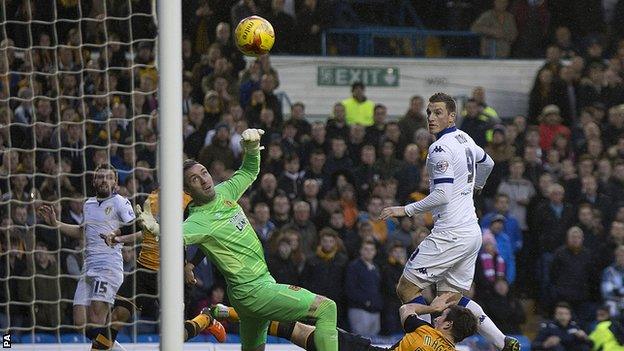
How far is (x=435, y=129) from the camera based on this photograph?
11398 millimetres

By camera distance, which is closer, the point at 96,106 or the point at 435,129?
the point at 435,129

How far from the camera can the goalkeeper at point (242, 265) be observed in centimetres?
1102

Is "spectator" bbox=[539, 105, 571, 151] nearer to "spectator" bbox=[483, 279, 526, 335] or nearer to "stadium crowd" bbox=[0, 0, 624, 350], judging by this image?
"stadium crowd" bbox=[0, 0, 624, 350]

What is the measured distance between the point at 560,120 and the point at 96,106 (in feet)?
22.4

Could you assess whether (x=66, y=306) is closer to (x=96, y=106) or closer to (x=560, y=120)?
(x=96, y=106)

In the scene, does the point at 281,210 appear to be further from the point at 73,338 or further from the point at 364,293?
the point at 73,338

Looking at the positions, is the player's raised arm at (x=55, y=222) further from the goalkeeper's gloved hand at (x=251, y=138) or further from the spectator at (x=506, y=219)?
the spectator at (x=506, y=219)

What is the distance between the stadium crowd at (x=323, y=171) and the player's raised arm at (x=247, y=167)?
2476 mm

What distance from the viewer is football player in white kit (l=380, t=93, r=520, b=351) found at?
11.2 m

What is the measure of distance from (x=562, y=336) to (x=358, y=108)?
16.1 ft

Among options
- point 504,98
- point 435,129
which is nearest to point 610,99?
point 504,98

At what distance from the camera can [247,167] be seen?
11750 mm

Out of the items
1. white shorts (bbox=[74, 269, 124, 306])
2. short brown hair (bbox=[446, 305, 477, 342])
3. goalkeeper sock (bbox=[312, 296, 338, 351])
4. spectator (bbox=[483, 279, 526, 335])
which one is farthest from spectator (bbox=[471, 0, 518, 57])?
goalkeeper sock (bbox=[312, 296, 338, 351])

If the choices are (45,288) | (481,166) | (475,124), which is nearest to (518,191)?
(475,124)
